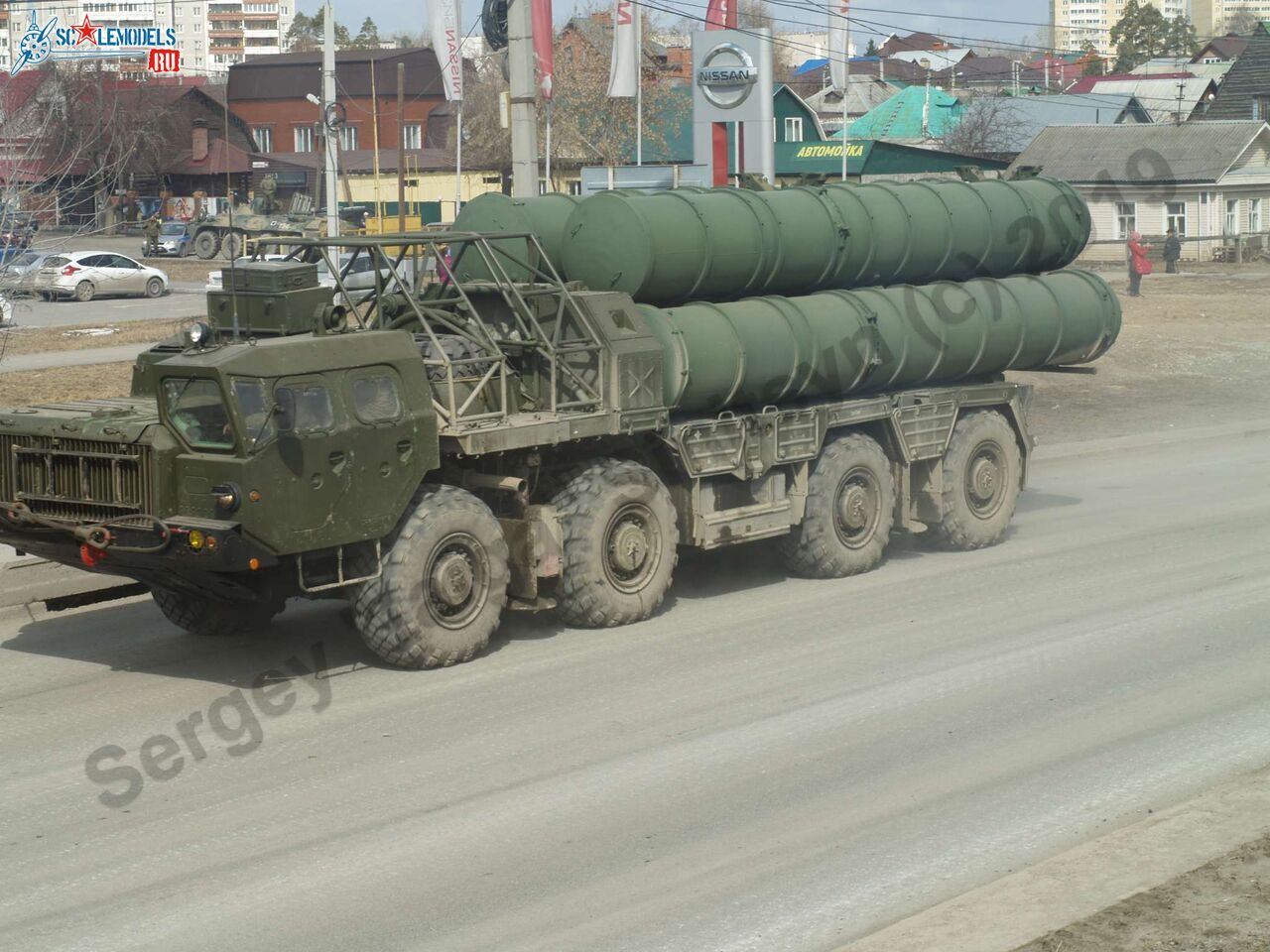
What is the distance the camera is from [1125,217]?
61281 mm

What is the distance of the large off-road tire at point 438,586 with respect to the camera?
1052 cm

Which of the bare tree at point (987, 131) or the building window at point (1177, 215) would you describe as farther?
the bare tree at point (987, 131)

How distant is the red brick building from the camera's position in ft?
296

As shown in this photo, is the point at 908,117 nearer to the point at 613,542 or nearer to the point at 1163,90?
the point at 1163,90

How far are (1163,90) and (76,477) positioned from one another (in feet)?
286

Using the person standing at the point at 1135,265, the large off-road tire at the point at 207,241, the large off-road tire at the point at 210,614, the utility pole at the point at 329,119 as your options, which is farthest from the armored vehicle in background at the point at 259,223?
the large off-road tire at the point at 210,614

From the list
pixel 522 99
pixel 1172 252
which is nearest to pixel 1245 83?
pixel 1172 252

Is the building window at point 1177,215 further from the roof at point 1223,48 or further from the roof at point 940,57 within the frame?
the roof at point 940,57

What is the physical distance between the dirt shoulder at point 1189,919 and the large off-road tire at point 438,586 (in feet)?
17.3

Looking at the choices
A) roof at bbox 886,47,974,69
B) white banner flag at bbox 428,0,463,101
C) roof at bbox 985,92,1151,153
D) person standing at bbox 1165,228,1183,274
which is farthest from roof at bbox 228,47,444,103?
roof at bbox 886,47,974,69

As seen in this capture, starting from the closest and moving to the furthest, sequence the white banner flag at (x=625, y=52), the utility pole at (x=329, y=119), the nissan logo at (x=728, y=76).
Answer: the utility pole at (x=329, y=119) → the nissan logo at (x=728, y=76) → the white banner flag at (x=625, y=52)

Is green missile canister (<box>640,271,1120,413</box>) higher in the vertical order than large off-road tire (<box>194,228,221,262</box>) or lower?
lower

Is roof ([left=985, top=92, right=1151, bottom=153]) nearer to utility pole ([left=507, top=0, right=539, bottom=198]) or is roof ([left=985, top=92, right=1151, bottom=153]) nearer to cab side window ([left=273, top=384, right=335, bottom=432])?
utility pole ([left=507, top=0, right=539, bottom=198])

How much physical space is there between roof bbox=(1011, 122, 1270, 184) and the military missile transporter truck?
4634 centimetres
